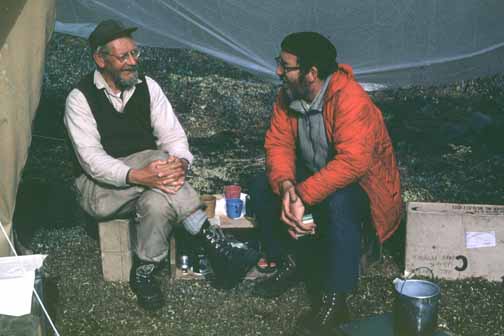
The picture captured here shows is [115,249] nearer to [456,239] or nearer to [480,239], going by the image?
[456,239]

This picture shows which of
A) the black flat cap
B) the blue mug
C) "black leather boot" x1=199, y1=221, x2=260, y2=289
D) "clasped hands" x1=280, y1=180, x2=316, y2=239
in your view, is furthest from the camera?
the blue mug

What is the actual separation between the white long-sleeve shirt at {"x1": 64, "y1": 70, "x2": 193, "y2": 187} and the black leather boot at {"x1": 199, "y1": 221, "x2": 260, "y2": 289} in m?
0.56

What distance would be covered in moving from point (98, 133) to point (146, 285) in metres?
1.08

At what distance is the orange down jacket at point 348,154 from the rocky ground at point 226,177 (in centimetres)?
73

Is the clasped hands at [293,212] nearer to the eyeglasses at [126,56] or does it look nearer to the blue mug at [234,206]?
the blue mug at [234,206]

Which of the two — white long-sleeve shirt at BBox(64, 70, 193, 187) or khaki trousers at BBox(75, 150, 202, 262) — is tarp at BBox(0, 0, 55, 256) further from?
khaki trousers at BBox(75, 150, 202, 262)

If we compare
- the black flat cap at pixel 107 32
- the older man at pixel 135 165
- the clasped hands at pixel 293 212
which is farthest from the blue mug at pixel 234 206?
the black flat cap at pixel 107 32

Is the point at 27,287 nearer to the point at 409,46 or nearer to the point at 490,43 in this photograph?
the point at 409,46

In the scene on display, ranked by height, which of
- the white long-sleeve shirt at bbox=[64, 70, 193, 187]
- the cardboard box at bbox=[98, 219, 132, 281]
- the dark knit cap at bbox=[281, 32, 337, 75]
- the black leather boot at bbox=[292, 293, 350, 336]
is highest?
the dark knit cap at bbox=[281, 32, 337, 75]

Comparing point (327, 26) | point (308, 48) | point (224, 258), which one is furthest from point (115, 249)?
point (327, 26)

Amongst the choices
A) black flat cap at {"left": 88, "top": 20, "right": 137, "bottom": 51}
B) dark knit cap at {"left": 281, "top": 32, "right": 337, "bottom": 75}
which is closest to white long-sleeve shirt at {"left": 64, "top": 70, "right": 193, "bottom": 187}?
black flat cap at {"left": 88, "top": 20, "right": 137, "bottom": 51}

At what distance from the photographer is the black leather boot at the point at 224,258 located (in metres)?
4.12

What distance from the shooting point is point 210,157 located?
6957 millimetres

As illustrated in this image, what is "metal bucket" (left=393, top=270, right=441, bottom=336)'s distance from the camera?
10.2 feet
